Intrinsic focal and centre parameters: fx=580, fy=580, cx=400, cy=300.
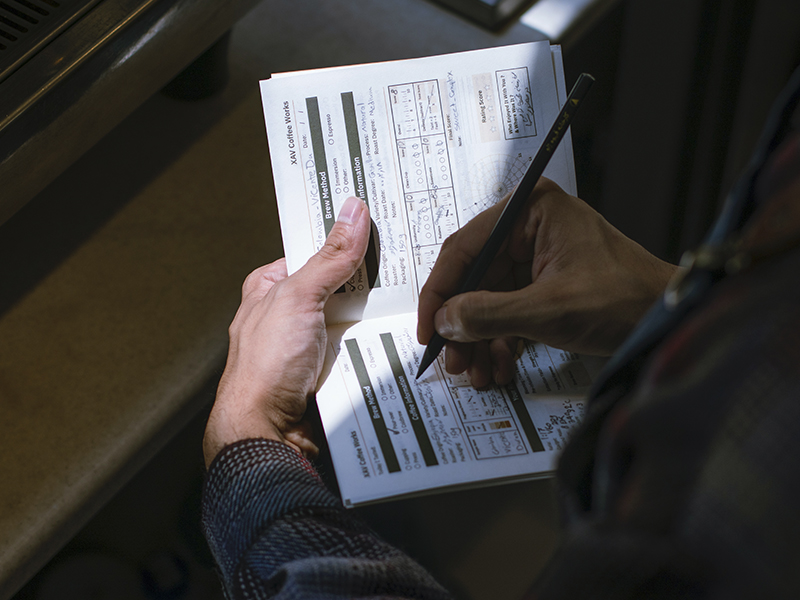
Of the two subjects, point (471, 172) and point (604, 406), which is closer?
point (604, 406)

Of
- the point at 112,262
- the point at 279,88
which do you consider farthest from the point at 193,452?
the point at 279,88

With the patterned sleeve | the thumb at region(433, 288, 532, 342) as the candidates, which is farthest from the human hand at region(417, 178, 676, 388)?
the patterned sleeve

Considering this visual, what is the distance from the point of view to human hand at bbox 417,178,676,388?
1.42 feet

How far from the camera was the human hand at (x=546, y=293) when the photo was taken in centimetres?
43

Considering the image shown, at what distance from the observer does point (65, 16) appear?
0.45 metres

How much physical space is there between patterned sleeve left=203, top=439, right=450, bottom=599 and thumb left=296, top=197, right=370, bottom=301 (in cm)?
13

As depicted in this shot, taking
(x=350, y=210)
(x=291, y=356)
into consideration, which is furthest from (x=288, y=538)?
(x=350, y=210)

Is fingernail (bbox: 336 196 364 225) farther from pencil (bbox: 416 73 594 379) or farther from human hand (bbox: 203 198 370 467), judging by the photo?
pencil (bbox: 416 73 594 379)

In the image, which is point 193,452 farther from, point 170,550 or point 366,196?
point 366,196

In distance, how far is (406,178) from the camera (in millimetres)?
475

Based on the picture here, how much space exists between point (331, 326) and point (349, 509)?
145 millimetres

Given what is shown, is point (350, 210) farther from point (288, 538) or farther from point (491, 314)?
point (288, 538)

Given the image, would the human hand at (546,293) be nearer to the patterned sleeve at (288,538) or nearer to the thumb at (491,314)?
A: the thumb at (491,314)

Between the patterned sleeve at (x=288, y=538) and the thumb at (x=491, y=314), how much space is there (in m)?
0.16
